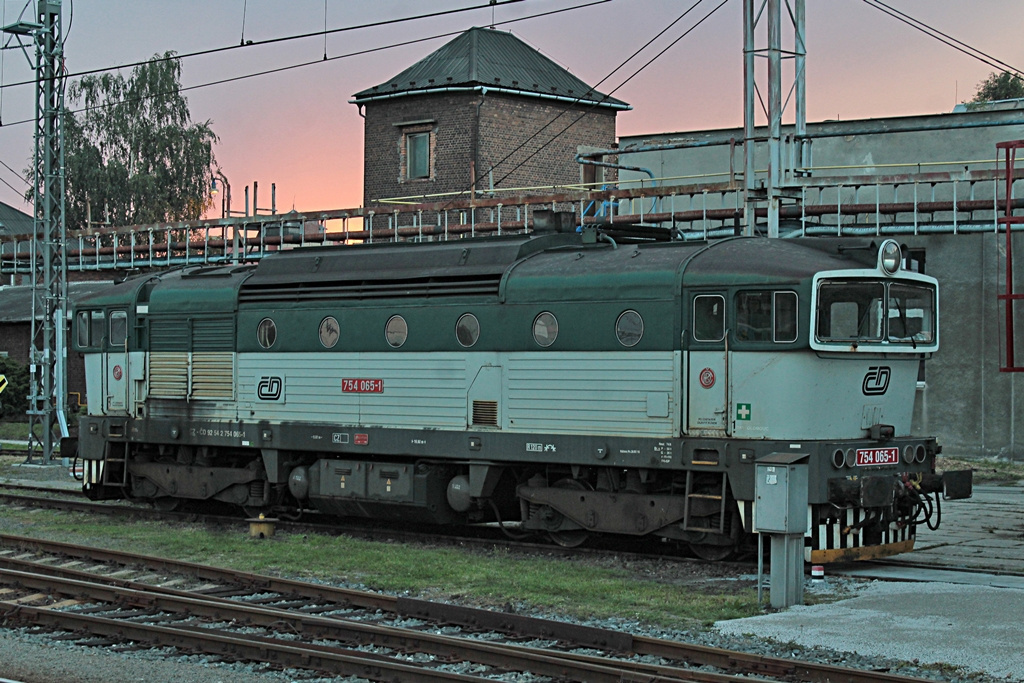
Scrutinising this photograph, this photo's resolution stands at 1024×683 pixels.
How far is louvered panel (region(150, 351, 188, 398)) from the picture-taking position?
1883 centimetres

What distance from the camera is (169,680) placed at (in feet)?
30.8

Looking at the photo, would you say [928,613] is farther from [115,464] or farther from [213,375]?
[115,464]

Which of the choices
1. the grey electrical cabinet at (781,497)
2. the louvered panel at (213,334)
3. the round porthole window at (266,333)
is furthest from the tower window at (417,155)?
the grey electrical cabinet at (781,497)

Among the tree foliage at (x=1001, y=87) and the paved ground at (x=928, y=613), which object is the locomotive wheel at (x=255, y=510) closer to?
the paved ground at (x=928, y=613)

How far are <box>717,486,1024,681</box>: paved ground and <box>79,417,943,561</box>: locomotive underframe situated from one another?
0.66 meters

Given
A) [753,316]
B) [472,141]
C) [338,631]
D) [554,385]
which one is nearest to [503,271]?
[554,385]

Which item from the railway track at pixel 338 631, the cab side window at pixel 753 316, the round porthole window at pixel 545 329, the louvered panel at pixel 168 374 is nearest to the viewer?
the railway track at pixel 338 631

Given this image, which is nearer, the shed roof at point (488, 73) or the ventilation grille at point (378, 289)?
Answer: the ventilation grille at point (378, 289)

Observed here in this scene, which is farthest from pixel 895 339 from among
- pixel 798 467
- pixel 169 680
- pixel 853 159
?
pixel 853 159

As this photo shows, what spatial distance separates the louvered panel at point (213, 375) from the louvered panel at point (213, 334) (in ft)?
0.34

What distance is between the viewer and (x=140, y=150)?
66.9 metres

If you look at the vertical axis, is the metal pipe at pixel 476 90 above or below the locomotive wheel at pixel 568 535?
above

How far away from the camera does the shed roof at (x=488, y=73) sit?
41.5m

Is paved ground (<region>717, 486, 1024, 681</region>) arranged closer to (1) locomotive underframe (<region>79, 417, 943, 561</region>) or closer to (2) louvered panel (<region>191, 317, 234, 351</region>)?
(1) locomotive underframe (<region>79, 417, 943, 561</region>)
